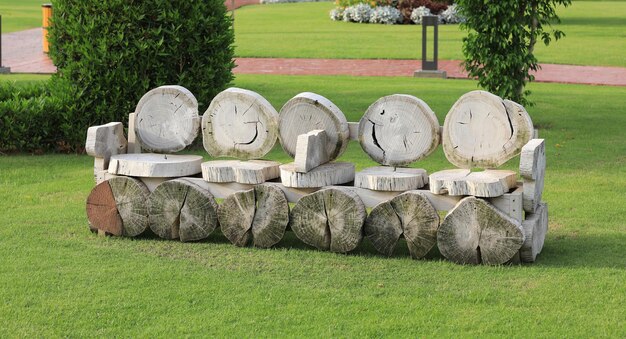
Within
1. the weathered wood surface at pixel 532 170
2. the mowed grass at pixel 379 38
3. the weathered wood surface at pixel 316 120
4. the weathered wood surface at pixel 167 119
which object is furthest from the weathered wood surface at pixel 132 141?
the mowed grass at pixel 379 38

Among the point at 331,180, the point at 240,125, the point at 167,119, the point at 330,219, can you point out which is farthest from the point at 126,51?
the point at 330,219

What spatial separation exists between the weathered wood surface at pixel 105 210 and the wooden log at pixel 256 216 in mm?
749

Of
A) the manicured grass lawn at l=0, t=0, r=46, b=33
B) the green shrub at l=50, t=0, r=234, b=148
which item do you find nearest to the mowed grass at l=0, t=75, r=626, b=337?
the green shrub at l=50, t=0, r=234, b=148

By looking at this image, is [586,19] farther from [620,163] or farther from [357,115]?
[620,163]

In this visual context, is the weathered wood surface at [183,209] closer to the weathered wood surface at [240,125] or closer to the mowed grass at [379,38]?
the weathered wood surface at [240,125]

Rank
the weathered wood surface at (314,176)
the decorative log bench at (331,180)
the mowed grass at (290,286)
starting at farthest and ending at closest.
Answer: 1. the weathered wood surface at (314,176)
2. the decorative log bench at (331,180)
3. the mowed grass at (290,286)

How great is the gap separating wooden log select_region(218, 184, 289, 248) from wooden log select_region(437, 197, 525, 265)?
1022mm

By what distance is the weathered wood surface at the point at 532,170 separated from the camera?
19.9 feet

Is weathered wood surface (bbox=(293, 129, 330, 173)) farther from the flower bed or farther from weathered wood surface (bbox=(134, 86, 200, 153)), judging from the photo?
the flower bed

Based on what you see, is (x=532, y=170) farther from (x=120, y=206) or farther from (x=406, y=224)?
(x=120, y=206)

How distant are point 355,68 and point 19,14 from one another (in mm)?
16728

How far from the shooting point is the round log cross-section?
6934mm

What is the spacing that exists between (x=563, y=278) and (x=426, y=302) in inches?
36.7

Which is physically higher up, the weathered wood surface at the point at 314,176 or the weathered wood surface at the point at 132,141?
the weathered wood surface at the point at 132,141
